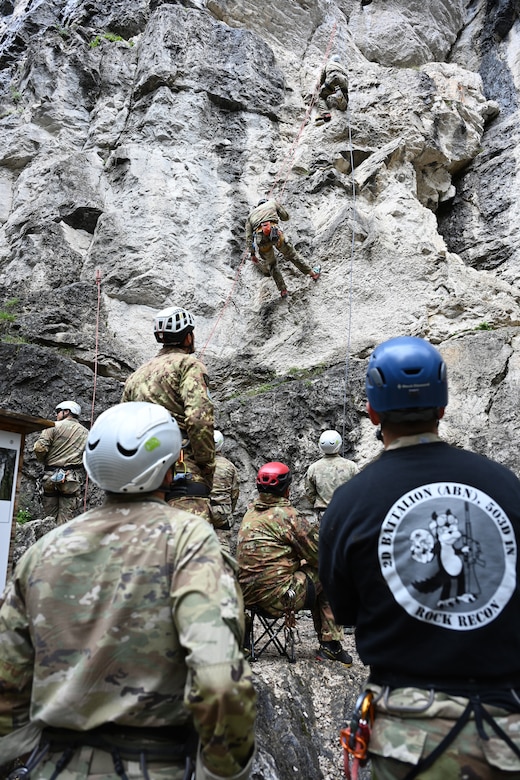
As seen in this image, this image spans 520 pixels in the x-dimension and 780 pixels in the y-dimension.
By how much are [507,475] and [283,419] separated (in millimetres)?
7794

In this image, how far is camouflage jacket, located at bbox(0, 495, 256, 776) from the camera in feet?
5.57

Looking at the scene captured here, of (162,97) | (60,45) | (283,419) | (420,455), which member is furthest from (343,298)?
(60,45)

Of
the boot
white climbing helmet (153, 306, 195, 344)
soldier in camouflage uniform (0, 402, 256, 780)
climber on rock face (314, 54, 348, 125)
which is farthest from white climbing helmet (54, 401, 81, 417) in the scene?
climber on rock face (314, 54, 348, 125)

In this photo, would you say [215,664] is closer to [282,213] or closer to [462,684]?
[462,684]

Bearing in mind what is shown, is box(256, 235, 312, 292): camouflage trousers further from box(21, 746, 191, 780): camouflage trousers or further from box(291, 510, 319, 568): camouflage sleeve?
box(21, 746, 191, 780): camouflage trousers

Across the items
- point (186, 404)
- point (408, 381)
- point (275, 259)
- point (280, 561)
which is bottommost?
point (280, 561)

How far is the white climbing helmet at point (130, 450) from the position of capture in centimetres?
206

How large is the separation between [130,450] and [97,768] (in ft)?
3.15

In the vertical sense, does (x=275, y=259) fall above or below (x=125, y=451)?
above

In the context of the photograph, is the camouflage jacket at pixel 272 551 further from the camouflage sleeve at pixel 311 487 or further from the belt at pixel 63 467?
the belt at pixel 63 467

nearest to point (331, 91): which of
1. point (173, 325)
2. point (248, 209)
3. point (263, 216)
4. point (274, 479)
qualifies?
point (248, 209)

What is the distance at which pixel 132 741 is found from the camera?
1.79 meters

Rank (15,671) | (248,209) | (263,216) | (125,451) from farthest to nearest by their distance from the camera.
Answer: (248,209)
(263,216)
(125,451)
(15,671)

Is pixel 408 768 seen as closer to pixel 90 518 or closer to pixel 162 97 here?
pixel 90 518
